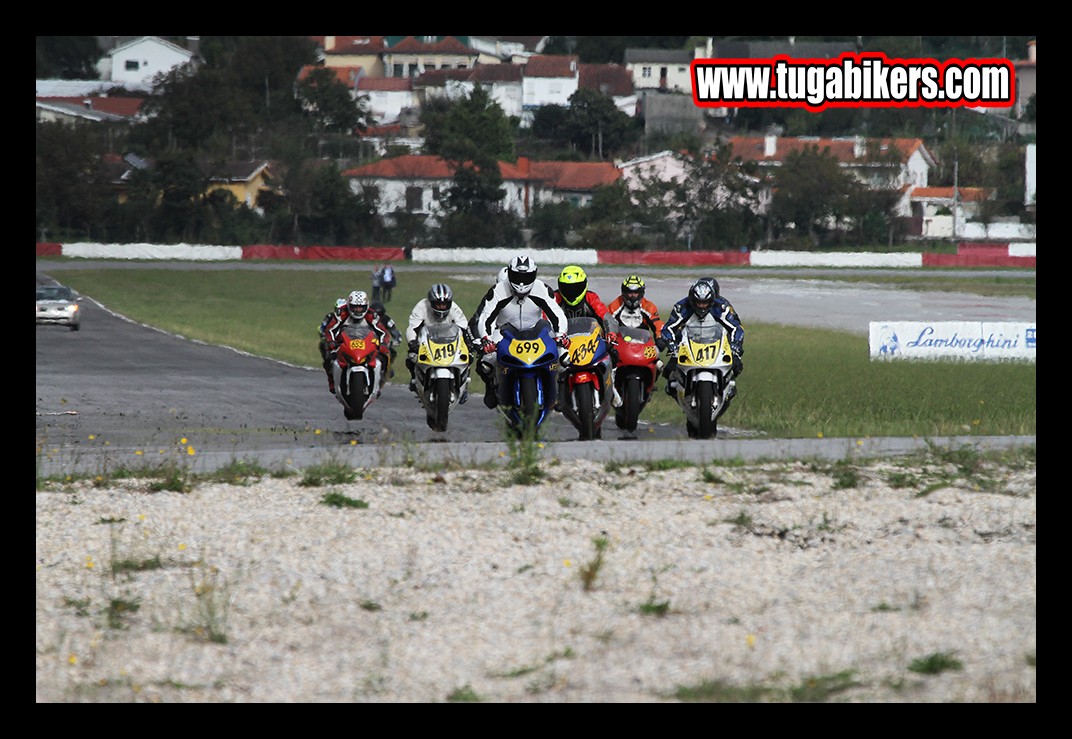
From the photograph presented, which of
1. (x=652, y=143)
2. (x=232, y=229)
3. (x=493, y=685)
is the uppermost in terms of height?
(x=652, y=143)

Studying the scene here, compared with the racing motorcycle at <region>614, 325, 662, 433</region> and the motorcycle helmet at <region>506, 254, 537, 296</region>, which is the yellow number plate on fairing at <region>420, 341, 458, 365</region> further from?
the racing motorcycle at <region>614, 325, 662, 433</region>

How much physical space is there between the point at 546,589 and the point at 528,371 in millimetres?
6491

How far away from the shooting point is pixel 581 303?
54.6 ft

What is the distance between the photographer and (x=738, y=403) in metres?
20.6

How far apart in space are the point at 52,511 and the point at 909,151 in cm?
9329

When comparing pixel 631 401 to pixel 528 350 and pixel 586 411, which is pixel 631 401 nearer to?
pixel 586 411

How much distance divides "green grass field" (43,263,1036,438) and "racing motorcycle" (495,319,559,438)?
292 cm

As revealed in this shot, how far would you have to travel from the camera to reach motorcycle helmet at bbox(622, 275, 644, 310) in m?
16.7

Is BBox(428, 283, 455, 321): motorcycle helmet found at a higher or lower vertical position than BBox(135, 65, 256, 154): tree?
lower

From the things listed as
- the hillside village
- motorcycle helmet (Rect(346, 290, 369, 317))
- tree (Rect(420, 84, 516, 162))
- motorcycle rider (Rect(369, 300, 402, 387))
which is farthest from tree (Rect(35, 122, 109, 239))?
motorcycle helmet (Rect(346, 290, 369, 317))

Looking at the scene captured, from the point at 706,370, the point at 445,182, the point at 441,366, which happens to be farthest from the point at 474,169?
the point at 706,370

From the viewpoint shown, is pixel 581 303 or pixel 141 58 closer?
pixel 581 303
